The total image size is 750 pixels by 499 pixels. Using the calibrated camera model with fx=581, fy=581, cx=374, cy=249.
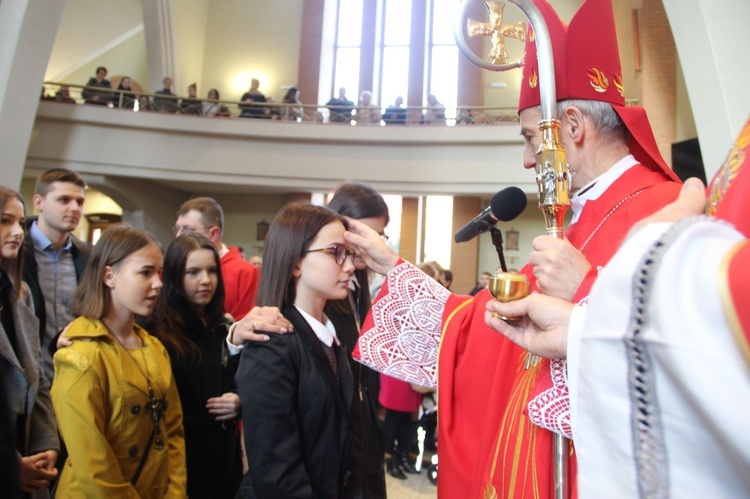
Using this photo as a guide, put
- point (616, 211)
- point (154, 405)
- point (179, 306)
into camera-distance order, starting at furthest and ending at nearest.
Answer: point (179, 306)
point (154, 405)
point (616, 211)

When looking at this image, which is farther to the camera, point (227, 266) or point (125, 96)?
point (125, 96)

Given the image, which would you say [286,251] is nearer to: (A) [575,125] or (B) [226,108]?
(A) [575,125]

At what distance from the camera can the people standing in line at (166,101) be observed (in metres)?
11.7

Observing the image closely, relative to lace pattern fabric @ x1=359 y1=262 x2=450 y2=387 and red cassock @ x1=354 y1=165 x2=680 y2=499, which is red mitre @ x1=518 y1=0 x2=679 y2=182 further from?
lace pattern fabric @ x1=359 y1=262 x2=450 y2=387

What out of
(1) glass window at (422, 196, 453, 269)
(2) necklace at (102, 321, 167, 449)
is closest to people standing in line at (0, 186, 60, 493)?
(2) necklace at (102, 321, 167, 449)

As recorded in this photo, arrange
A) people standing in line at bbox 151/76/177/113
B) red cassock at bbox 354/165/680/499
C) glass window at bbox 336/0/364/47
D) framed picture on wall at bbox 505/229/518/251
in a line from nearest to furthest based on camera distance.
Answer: red cassock at bbox 354/165/680/499 < people standing in line at bbox 151/76/177/113 < framed picture on wall at bbox 505/229/518/251 < glass window at bbox 336/0/364/47

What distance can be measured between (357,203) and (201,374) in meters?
0.97

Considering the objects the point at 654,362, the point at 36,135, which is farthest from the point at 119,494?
the point at 36,135

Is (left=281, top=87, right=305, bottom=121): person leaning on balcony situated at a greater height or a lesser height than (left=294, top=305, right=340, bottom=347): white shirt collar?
greater

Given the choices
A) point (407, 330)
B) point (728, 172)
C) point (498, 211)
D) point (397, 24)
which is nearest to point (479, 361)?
point (407, 330)

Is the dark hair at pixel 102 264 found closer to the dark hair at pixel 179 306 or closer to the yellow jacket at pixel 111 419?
the yellow jacket at pixel 111 419

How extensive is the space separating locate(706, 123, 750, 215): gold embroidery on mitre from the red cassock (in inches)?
13.3

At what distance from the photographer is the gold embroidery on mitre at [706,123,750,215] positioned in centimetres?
66

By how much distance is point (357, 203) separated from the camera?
95.9 inches
